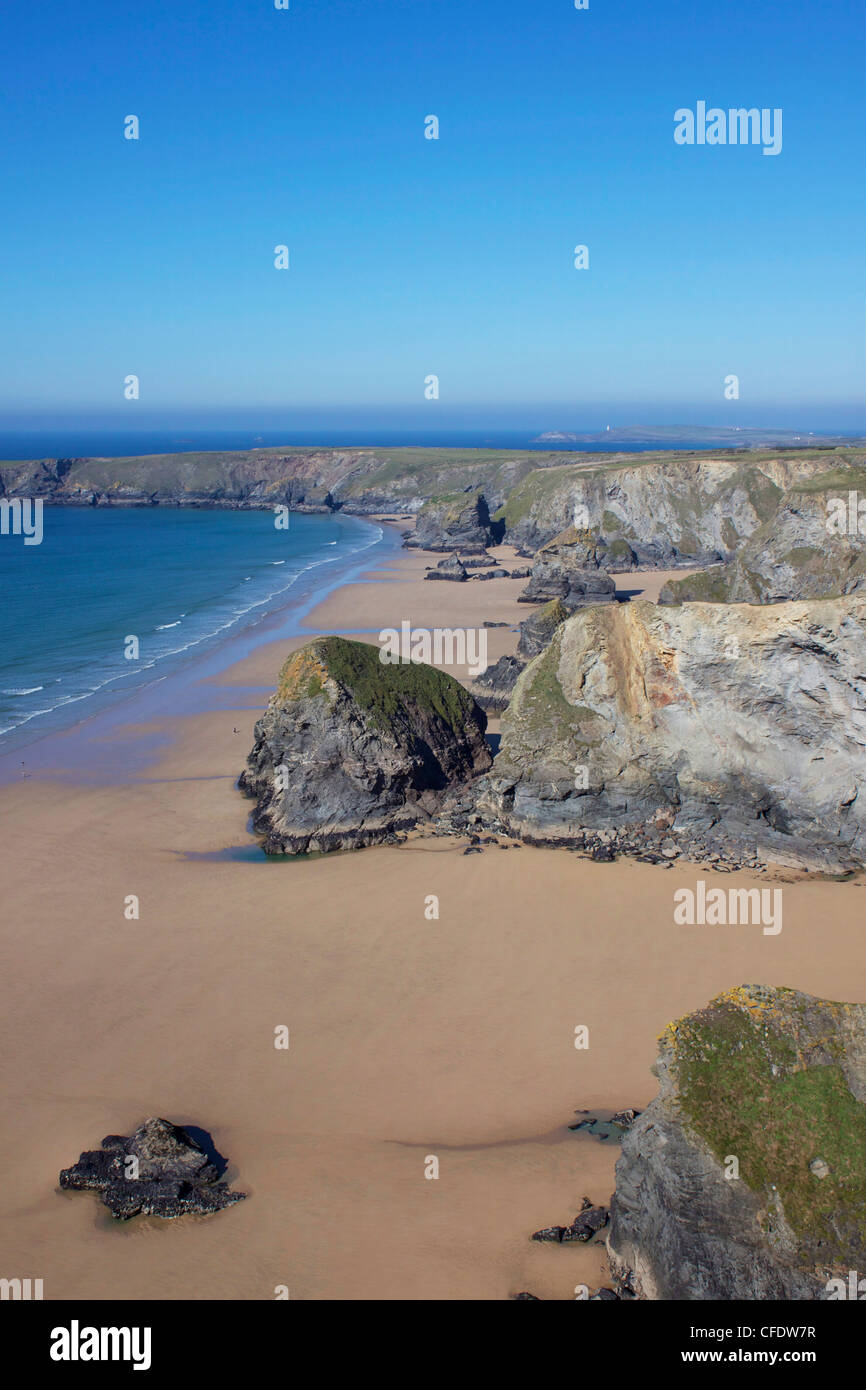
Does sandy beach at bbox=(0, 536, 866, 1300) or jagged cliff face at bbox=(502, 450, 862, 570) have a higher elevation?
jagged cliff face at bbox=(502, 450, 862, 570)

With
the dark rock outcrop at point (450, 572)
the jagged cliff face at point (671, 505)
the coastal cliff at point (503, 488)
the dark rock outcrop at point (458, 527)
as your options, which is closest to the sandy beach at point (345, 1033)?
the coastal cliff at point (503, 488)

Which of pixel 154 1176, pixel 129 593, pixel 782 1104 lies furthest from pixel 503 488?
pixel 782 1104

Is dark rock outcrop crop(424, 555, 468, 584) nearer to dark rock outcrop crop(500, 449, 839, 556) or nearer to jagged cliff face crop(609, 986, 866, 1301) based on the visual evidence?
dark rock outcrop crop(500, 449, 839, 556)

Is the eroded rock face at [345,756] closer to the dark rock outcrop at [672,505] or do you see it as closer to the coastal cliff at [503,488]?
the coastal cliff at [503,488]

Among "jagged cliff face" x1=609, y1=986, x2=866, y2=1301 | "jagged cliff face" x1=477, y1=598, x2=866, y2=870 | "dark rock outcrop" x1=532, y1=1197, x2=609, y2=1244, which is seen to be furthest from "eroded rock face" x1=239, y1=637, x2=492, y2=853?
"jagged cliff face" x1=609, y1=986, x2=866, y2=1301

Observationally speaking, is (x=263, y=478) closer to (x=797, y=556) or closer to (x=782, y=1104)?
(x=797, y=556)

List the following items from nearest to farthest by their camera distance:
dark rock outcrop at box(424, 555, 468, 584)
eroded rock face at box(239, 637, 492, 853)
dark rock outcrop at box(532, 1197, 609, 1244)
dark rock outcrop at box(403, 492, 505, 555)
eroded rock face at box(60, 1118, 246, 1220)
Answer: dark rock outcrop at box(532, 1197, 609, 1244) < eroded rock face at box(60, 1118, 246, 1220) < eroded rock face at box(239, 637, 492, 853) < dark rock outcrop at box(424, 555, 468, 584) < dark rock outcrop at box(403, 492, 505, 555)

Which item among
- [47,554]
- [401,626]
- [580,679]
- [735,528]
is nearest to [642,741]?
[580,679]
